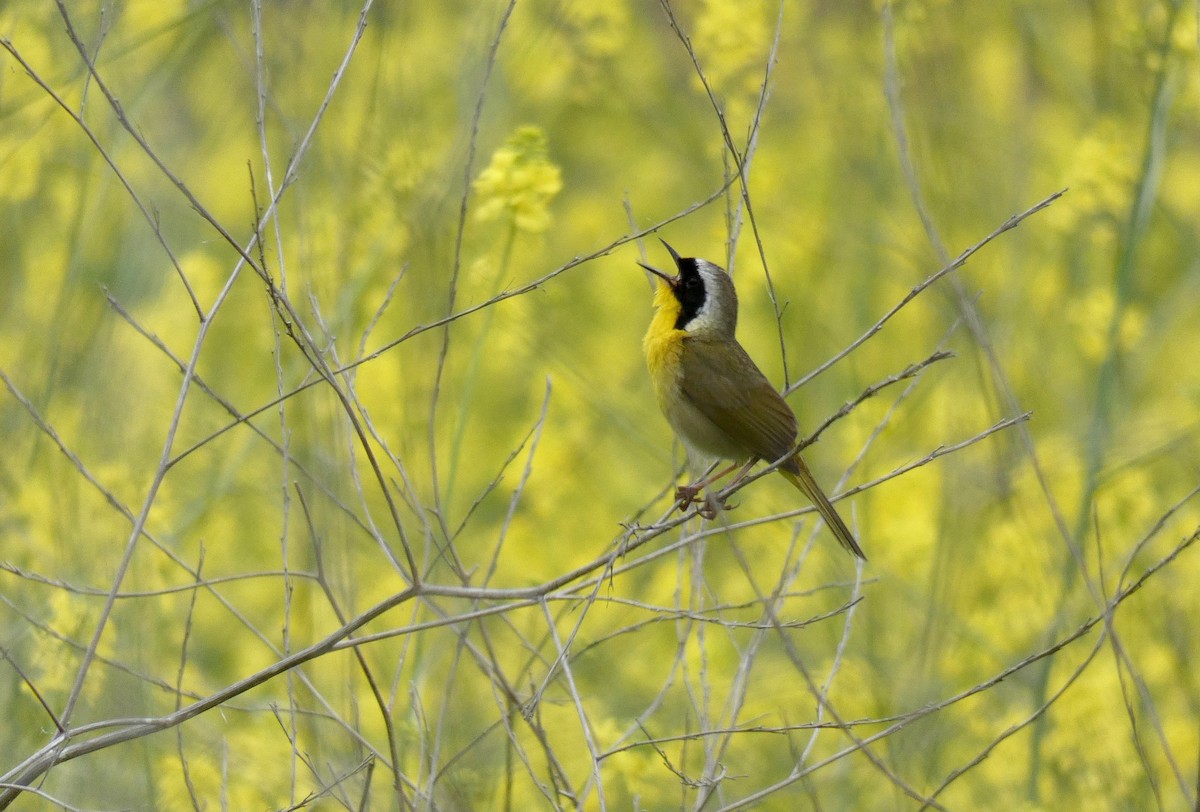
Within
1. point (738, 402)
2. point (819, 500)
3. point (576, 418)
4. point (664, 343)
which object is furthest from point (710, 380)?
point (576, 418)

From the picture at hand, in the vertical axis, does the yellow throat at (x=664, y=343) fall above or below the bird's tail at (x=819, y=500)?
above

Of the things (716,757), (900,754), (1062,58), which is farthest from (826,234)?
(716,757)

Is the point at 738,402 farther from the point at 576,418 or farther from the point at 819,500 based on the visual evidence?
the point at 576,418

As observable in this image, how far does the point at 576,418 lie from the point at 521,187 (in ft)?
11.0

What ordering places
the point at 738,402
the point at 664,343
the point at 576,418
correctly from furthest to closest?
the point at 576,418, the point at 664,343, the point at 738,402

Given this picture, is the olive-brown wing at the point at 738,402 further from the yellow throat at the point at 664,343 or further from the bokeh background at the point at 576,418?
the bokeh background at the point at 576,418

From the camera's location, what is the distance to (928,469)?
708 cm

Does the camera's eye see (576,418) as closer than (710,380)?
No

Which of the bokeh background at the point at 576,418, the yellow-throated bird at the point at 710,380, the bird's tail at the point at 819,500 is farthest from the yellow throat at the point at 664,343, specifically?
the bird's tail at the point at 819,500

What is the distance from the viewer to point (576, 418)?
7.16 meters

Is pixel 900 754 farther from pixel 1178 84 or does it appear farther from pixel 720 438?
pixel 1178 84

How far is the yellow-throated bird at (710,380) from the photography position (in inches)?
173

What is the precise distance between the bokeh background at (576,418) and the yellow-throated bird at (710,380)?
31 cm

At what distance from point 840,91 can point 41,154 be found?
355 cm
